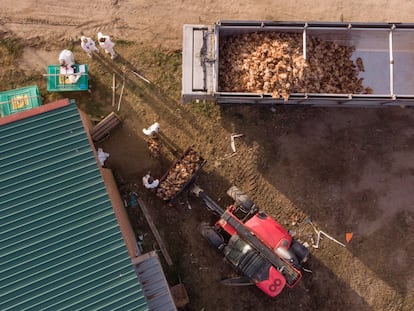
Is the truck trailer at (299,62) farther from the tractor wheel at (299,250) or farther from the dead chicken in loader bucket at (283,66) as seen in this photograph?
the tractor wheel at (299,250)

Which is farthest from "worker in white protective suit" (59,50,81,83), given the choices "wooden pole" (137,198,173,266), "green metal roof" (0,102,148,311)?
"wooden pole" (137,198,173,266)

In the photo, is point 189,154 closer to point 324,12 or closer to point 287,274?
point 287,274

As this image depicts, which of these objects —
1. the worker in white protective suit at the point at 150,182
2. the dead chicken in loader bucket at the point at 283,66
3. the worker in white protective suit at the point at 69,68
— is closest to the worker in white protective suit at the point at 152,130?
the worker in white protective suit at the point at 150,182

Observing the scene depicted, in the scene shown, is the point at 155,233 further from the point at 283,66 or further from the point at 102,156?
the point at 283,66

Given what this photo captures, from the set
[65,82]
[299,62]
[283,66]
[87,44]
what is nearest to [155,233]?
[65,82]

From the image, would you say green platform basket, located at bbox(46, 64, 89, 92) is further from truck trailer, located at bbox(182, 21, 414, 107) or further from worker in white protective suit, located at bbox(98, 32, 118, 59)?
truck trailer, located at bbox(182, 21, 414, 107)

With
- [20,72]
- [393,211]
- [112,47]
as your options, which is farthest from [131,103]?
[393,211]

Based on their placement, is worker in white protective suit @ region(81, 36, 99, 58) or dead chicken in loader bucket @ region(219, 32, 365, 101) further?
worker in white protective suit @ region(81, 36, 99, 58)
